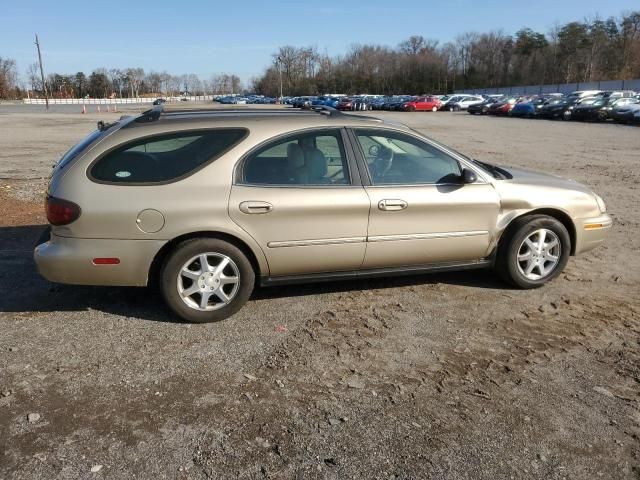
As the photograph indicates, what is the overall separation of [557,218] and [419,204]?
1531 millimetres

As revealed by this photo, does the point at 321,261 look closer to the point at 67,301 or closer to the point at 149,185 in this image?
the point at 149,185

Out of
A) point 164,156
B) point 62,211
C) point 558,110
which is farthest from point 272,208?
point 558,110

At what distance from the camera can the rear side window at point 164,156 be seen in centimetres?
402

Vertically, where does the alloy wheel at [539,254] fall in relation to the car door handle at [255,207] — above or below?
below

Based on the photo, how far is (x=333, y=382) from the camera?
3428 millimetres

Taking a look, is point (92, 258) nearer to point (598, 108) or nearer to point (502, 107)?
point (598, 108)

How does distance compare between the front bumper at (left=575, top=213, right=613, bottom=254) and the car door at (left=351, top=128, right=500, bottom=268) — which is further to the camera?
the front bumper at (left=575, top=213, right=613, bottom=254)

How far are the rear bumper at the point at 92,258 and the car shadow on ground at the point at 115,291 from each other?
1.55ft

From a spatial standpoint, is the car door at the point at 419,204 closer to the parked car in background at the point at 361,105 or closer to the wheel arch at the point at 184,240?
the wheel arch at the point at 184,240

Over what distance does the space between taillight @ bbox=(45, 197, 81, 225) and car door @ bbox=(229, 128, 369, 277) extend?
1.13 m

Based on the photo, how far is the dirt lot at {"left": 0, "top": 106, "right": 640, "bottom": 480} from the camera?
8.95 ft

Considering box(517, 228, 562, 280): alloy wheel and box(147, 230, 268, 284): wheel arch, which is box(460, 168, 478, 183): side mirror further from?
box(147, 230, 268, 284): wheel arch

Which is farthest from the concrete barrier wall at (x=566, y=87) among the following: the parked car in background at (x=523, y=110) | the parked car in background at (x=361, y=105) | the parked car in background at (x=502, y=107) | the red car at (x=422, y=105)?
the parked car in background at (x=523, y=110)

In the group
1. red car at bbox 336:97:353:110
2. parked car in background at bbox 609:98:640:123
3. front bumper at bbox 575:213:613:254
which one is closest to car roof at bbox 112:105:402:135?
front bumper at bbox 575:213:613:254
